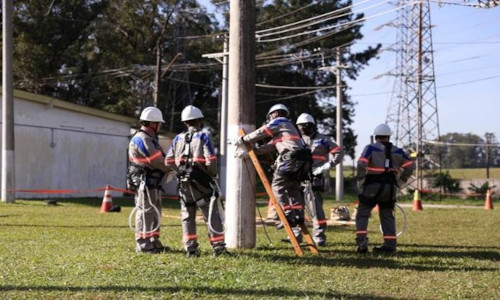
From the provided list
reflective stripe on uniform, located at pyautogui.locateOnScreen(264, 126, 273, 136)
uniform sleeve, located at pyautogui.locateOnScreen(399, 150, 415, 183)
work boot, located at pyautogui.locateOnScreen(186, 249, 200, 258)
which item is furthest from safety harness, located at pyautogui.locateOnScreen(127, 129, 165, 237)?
uniform sleeve, located at pyautogui.locateOnScreen(399, 150, 415, 183)

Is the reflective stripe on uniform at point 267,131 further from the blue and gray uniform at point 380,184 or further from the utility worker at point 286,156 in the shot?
the blue and gray uniform at point 380,184

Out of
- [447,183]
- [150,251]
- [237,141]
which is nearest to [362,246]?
[237,141]

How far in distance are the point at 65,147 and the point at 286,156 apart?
20.5m

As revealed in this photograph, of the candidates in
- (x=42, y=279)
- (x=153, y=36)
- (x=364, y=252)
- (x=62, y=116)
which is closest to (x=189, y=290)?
(x=42, y=279)

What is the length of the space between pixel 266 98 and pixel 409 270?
44834 millimetres

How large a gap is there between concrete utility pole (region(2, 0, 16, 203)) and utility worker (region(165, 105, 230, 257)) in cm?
1397

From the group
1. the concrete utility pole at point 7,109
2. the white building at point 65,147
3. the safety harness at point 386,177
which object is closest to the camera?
the safety harness at point 386,177

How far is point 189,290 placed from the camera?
6348 millimetres

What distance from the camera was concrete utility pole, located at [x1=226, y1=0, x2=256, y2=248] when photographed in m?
9.36

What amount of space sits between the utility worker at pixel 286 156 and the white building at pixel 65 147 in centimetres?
1661

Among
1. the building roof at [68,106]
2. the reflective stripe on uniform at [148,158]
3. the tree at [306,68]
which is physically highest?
the tree at [306,68]

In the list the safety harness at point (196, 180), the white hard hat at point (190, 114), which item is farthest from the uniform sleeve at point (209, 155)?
the white hard hat at point (190, 114)

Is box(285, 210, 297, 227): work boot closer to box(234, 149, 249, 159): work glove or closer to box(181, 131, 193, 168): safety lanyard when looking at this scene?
box(234, 149, 249, 159): work glove

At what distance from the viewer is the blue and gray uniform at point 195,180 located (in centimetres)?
848
